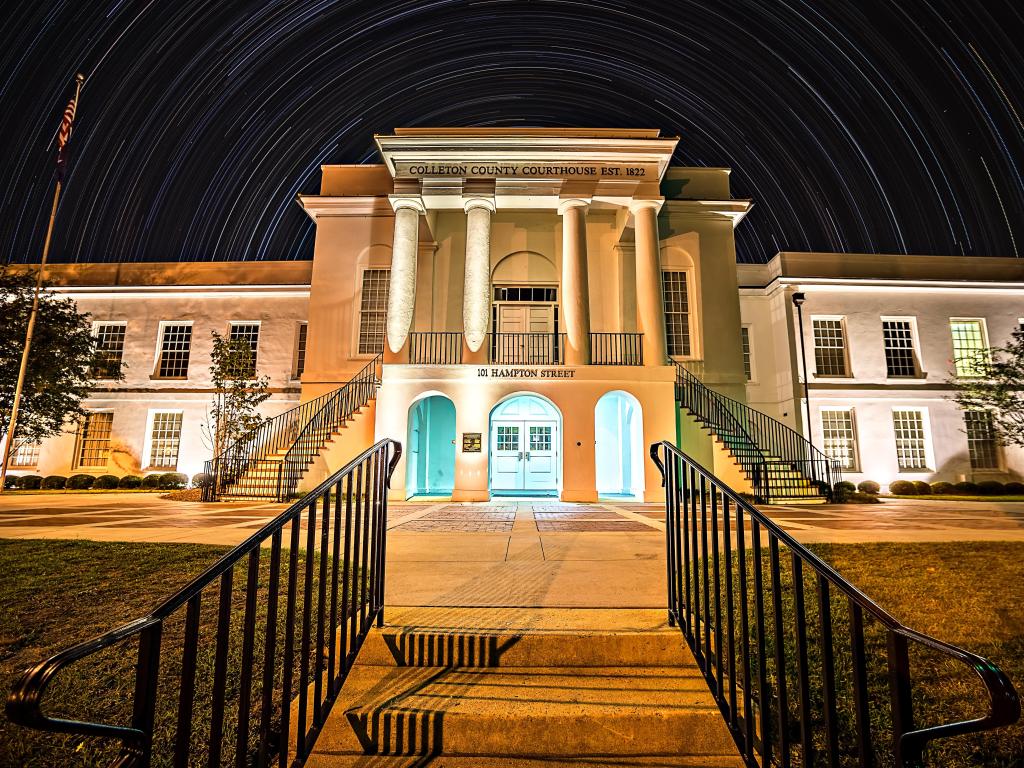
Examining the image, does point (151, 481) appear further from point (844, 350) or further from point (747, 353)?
point (844, 350)

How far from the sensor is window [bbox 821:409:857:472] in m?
21.1

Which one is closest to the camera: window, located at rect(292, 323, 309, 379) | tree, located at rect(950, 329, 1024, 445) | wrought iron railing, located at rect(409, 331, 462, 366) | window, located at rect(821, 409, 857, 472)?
tree, located at rect(950, 329, 1024, 445)

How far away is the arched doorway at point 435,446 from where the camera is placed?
61.5 ft

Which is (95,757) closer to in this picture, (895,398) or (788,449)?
(788,449)

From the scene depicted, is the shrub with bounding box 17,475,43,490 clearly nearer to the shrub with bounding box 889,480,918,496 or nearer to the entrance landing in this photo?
the entrance landing

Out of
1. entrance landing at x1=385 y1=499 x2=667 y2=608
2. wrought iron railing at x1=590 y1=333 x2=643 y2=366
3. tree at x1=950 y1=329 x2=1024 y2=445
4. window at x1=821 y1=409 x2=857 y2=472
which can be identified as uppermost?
wrought iron railing at x1=590 y1=333 x2=643 y2=366

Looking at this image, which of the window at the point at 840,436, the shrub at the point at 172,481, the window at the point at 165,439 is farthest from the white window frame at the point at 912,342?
the window at the point at 165,439

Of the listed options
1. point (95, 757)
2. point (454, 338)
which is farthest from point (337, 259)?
point (95, 757)

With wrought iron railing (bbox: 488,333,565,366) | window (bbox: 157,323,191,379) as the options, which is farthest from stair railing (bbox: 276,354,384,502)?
window (bbox: 157,323,191,379)

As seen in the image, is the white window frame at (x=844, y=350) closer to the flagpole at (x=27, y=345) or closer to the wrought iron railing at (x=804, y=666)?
the wrought iron railing at (x=804, y=666)

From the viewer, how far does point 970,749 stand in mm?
3062

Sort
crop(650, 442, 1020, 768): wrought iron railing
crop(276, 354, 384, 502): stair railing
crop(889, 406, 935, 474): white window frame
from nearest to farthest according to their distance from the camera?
1. crop(650, 442, 1020, 768): wrought iron railing
2. crop(276, 354, 384, 502): stair railing
3. crop(889, 406, 935, 474): white window frame

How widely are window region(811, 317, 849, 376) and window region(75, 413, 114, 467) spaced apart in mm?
28535

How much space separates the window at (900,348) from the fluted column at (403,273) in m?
18.9
